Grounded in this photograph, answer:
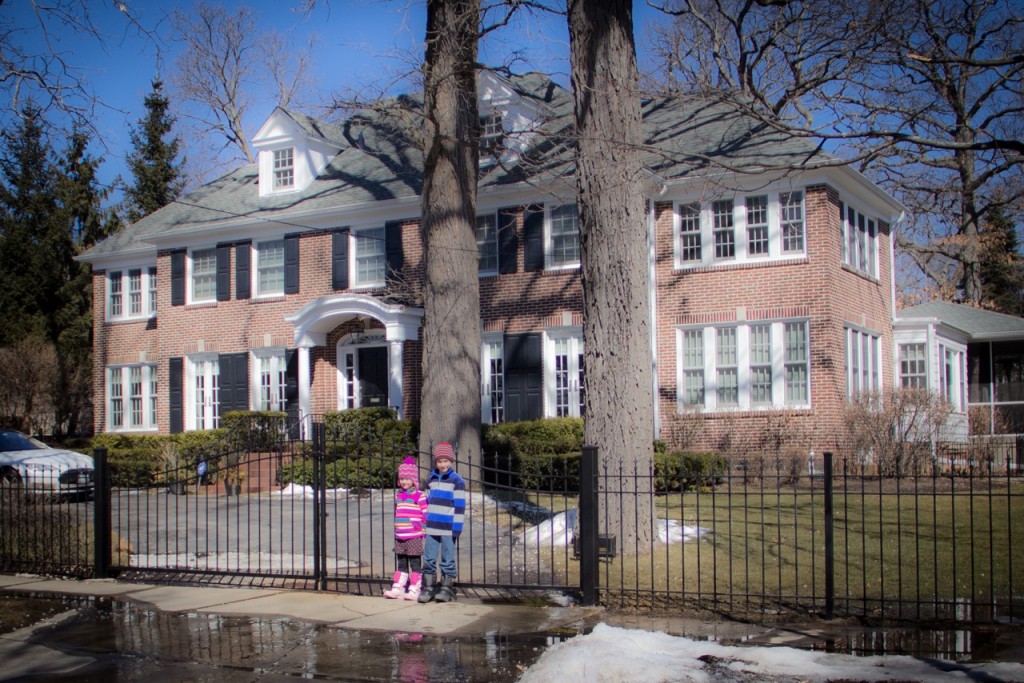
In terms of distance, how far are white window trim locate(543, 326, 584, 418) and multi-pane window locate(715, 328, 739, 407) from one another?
2937mm

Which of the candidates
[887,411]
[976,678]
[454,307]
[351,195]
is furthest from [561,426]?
[976,678]

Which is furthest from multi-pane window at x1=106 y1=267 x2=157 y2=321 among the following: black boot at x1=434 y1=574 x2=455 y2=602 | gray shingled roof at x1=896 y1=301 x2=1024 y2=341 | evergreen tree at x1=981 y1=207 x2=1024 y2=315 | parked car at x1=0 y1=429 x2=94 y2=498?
evergreen tree at x1=981 y1=207 x2=1024 y2=315

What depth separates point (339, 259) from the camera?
24094mm

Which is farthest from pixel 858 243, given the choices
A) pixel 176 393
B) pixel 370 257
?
pixel 176 393

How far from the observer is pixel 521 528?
1328 cm

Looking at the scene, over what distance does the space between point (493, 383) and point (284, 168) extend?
8813 mm

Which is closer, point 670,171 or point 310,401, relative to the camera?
point 670,171

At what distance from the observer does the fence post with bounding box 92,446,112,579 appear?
10.8 metres

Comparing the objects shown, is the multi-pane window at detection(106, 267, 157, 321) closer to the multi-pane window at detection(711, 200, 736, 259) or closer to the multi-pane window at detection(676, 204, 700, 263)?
the multi-pane window at detection(676, 204, 700, 263)

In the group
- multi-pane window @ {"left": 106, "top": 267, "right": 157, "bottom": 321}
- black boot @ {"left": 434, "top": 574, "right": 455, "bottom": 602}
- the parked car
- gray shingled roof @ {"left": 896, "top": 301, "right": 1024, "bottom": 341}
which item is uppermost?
multi-pane window @ {"left": 106, "top": 267, "right": 157, "bottom": 321}

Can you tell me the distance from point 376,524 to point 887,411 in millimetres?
9348

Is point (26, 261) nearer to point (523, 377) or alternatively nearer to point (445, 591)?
point (523, 377)

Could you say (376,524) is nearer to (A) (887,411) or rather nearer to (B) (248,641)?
(B) (248,641)

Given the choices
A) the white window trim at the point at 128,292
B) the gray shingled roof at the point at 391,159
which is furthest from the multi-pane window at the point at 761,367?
the white window trim at the point at 128,292
